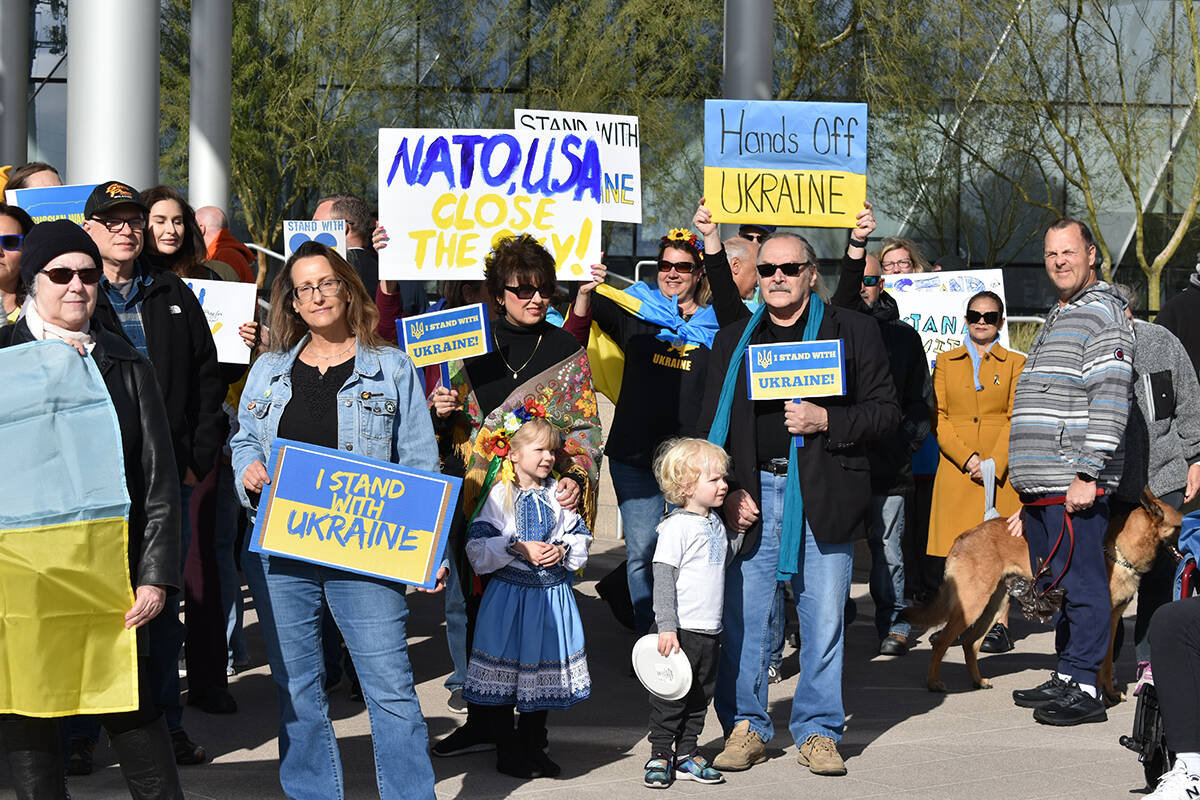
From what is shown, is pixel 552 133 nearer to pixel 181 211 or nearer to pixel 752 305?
pixel 752 305

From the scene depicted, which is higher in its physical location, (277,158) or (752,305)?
(277,158)

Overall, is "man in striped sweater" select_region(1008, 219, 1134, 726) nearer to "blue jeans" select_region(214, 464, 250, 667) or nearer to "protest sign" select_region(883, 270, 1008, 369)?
"protest sign" select_region(883, 270, 1008, 369)

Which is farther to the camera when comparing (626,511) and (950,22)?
(950,22)

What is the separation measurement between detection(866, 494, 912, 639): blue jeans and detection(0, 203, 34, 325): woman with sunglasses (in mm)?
4918

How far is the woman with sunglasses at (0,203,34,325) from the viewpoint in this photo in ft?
19.0

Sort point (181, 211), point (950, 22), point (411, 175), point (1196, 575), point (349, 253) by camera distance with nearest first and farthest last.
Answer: point (1196, 575) → point (181, 211) → point (411, 175) → point (349, 253) → point (950, 22)

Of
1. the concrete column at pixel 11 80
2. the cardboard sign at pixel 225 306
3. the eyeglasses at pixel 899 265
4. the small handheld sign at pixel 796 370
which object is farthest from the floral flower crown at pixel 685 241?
the concrete column at pixel 11 80

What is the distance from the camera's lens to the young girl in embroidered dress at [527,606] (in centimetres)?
598

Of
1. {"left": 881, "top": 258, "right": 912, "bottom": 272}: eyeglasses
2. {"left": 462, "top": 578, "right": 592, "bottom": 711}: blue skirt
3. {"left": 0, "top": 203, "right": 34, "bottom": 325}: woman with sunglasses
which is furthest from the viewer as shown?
{"left": 881, "top": 258, "right": 912, "bottom": 272}: eyeglasses

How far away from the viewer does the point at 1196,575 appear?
555 cm

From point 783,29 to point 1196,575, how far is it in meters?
19.2

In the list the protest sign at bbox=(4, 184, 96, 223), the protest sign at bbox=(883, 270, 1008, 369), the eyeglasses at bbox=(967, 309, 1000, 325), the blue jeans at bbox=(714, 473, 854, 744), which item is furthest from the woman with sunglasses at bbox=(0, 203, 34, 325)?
the protest sign at bbox=(883, 270, 1008, 369)

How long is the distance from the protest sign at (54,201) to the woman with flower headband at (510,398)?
1.86m

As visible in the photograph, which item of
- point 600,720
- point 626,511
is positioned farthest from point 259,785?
point 626,511
